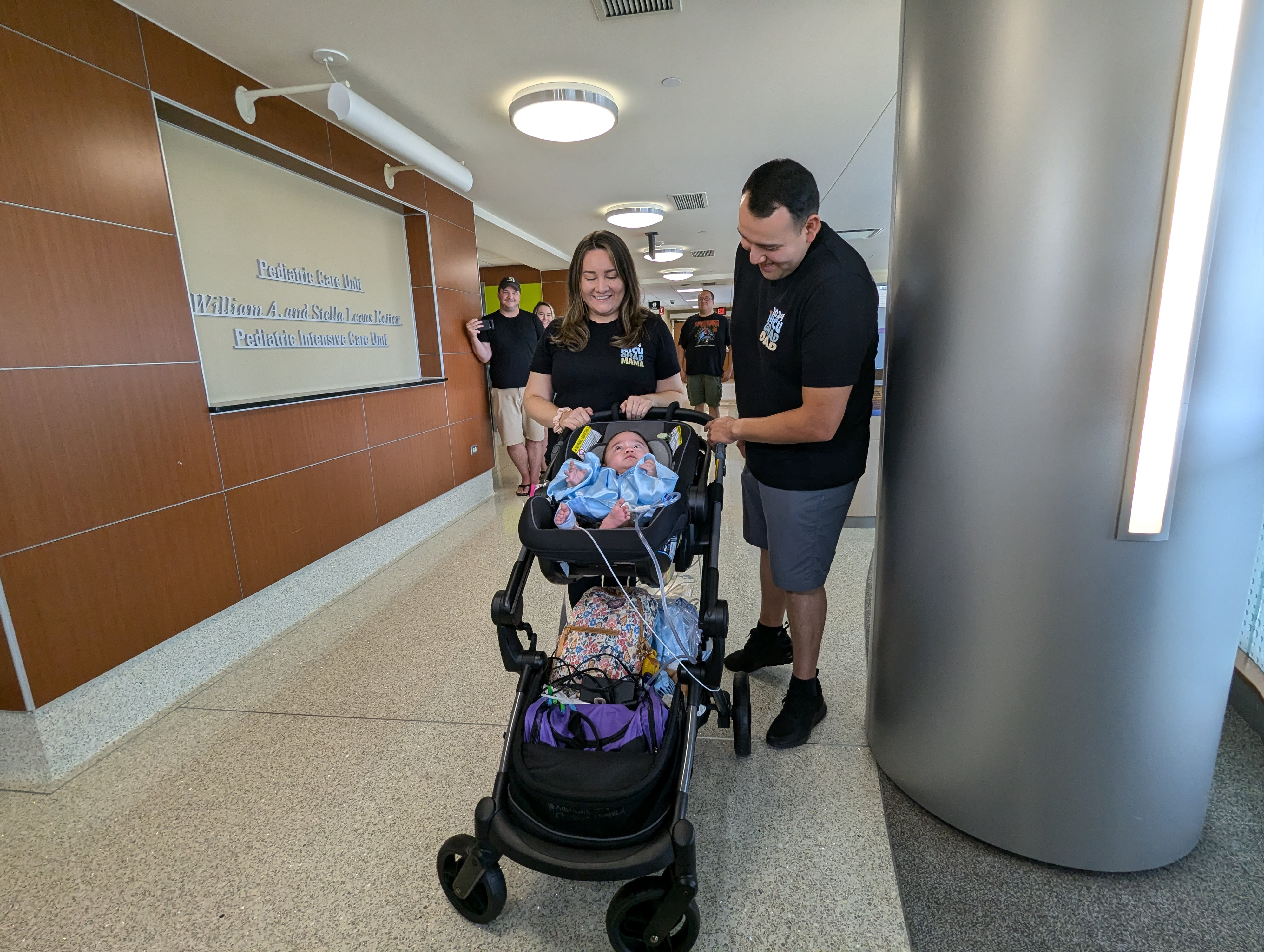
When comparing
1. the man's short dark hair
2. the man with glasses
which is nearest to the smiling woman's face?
the man's short dark hair

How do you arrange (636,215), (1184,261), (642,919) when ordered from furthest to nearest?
1. (636,215)
2. (642,919)
3. (1184,261)

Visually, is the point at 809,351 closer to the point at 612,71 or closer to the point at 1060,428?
the point at 1060,428

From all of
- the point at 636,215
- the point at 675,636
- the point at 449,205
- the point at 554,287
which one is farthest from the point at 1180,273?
the point at 554,287

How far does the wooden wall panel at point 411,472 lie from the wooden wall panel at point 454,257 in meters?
1.24

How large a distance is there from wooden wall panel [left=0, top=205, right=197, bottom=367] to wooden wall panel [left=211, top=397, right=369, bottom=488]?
0.39m

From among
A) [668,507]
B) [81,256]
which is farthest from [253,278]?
[668,507]

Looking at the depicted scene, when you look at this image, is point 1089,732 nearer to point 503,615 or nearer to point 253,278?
point 503,615

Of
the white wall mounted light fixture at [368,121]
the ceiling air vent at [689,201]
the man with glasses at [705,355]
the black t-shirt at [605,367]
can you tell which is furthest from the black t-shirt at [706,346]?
the black t-shirt at [605,367]

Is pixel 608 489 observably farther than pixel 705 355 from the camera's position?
No

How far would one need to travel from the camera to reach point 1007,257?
4.39 feet

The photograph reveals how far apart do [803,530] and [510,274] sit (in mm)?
9370

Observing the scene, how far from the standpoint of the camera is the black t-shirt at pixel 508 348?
5.47 m

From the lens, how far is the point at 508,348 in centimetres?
548

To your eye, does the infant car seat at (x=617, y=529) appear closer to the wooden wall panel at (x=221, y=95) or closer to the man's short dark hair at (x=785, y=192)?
the man's short dark hair at (x=785, y=192)
